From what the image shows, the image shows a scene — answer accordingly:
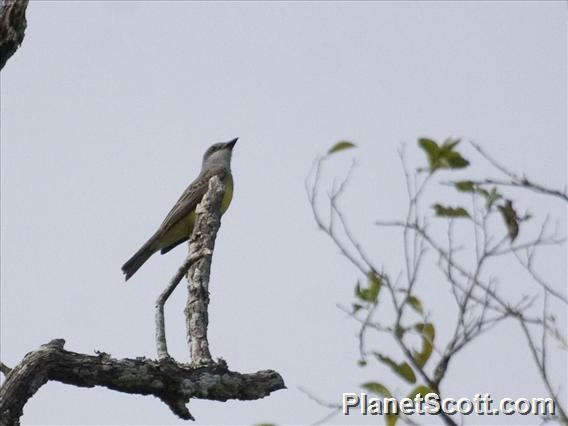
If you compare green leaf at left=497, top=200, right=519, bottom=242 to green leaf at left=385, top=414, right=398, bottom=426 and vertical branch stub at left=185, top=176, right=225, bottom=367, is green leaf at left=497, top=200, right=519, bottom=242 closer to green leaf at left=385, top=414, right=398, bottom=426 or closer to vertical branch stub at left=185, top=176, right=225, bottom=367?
green leaf at left=385, top=414, right=398, bottom=426

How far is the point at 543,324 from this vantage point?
397 centimetres

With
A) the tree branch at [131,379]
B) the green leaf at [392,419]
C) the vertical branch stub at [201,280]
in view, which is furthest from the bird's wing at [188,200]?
the green leaf at [392,419]

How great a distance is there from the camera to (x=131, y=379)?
4.69 metres

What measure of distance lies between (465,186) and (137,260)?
5.88m

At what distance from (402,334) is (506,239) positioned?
76 cm

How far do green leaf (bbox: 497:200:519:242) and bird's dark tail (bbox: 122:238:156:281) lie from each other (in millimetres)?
5745

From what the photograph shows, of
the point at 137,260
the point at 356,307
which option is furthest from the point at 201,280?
the point at 137,260

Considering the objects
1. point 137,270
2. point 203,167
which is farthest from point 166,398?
point 203,167

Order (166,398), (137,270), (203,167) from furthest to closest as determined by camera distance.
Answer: (203,167) → (137,270) → (166,398)

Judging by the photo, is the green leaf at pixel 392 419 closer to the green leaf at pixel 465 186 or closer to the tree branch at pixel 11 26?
the green leaf at pixel 465 186

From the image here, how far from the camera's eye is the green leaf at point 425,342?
12.2 ft

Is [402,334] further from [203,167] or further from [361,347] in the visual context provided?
[203,167]

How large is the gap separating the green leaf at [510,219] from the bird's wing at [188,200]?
222 inches

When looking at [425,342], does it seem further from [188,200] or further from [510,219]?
[188,200]
